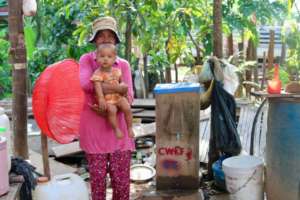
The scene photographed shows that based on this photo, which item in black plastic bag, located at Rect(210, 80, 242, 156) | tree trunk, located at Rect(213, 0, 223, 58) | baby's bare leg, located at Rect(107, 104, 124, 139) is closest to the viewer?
baby's bare leg, located at Rect(107, 104, 124, 139)

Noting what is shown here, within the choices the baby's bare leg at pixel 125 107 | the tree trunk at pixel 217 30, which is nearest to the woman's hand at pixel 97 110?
the baby's bare leg at pixel 125 107

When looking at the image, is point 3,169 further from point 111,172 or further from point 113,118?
point 111,172

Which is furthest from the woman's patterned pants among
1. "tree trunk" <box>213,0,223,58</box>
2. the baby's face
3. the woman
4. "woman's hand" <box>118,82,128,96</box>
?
"tree trunk" <box>213,0,223,58</box>

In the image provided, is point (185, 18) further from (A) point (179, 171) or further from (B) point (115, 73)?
(B) point (115, 73)

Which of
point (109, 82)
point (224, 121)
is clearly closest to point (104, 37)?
point (109, 82)

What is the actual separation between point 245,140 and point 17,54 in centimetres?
328

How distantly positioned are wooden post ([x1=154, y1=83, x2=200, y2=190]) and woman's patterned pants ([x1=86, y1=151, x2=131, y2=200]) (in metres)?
0.78

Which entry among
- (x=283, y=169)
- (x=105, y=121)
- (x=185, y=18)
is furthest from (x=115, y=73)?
(x=185, y=18)

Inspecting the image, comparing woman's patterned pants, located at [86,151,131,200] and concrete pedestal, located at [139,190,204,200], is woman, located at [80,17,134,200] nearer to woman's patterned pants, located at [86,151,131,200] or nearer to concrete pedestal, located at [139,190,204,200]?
woman's patterned pants, located at [86,151,131,200]

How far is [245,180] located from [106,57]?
5.62ft

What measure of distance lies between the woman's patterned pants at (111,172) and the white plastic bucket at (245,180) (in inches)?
39.4

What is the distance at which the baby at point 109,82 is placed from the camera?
2.98m

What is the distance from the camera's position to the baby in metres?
2.98

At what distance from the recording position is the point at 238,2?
716 cm
